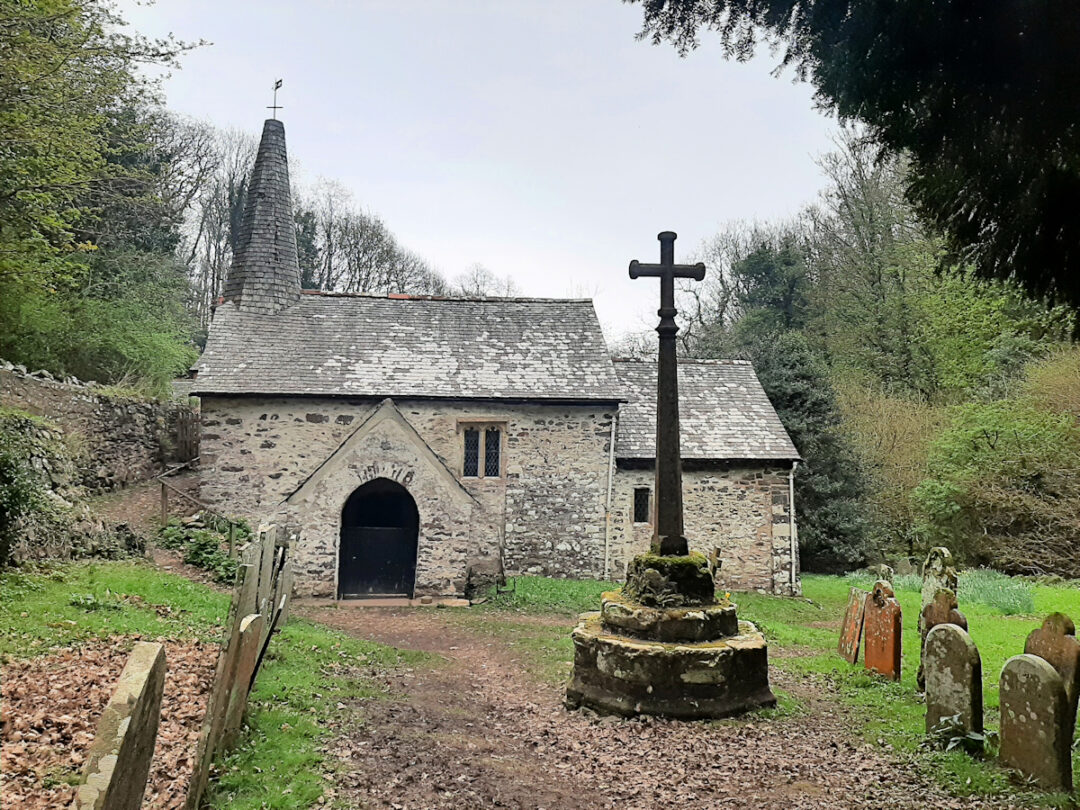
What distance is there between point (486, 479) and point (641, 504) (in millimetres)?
4005

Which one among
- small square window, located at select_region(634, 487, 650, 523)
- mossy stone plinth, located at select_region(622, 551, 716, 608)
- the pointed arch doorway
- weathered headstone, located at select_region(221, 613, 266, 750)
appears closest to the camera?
weathered headstone, located at select_region(221, 613, 266, 750)

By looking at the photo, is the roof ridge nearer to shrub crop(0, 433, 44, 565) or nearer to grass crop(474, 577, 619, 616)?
grass crop(474, 577, 619, 616)

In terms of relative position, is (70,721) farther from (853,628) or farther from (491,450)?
(491,450)

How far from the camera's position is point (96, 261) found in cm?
2158

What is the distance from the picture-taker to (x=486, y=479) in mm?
17219

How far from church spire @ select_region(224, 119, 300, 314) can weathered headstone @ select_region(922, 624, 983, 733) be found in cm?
1690

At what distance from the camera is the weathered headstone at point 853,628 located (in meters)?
9.30

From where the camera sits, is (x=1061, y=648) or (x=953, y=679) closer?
(x=1061, y=648)

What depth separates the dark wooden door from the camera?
16.0 metres

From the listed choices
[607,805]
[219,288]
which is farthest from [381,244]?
[607,805]

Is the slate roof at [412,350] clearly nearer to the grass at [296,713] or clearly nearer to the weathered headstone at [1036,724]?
the grass at [296,713]

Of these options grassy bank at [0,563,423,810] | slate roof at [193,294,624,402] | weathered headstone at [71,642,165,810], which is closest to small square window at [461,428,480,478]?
slate roof at [193,294,624,402]

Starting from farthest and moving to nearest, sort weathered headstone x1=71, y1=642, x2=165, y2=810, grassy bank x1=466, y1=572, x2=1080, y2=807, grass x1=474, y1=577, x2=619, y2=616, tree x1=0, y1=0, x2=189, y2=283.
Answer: grass x1=474, y1=577, x2=619, y2=616 → tree x1=0, y1=0, x2=189, y2=283 → grassy bank x1=466, y1=572, x2=1080, y2=807 → weathered headstone x1=71, y1=642, x2=165, y2=810

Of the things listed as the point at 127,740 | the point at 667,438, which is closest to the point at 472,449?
the point at 667,438
